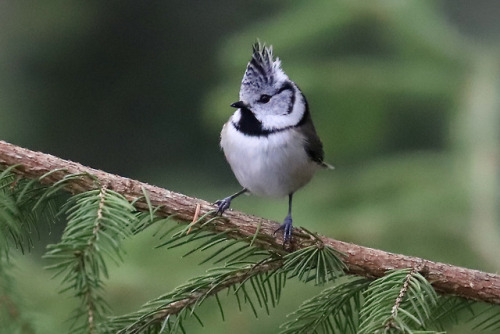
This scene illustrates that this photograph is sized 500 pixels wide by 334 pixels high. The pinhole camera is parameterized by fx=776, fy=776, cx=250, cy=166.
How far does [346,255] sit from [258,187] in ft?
3.01

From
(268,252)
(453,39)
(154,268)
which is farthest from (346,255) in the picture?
(453,39)

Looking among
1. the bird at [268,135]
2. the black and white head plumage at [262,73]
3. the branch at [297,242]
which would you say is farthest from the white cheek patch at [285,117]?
the branch at [297,242]

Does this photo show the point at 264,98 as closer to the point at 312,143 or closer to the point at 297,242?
the point at 312,143

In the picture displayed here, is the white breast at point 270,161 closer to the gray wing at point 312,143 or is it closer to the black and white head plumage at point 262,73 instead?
the gray wing at point 312,143

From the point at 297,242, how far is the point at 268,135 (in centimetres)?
93

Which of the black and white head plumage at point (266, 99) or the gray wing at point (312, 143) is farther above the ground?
the black and white head plumage at point (266, 99)

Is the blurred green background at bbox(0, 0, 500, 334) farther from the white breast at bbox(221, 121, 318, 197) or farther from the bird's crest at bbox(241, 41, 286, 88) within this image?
the bird's crest at bbox(241, 41, 286, 88)

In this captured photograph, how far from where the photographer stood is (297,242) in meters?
1.61

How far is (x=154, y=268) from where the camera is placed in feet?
7.49

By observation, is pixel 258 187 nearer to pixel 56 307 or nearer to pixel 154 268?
pixel 154 268

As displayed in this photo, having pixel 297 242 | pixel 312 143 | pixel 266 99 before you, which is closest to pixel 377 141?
pixel 312 143

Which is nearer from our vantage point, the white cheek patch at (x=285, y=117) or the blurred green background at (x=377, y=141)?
the blurred green background at (x=377, y=141)

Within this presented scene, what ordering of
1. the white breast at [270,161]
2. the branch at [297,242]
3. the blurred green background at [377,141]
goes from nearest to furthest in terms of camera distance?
the branch at [297,242] < the blurred green background at [377,141] < the white breast at [270,161]

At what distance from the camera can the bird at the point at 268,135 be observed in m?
2.45
